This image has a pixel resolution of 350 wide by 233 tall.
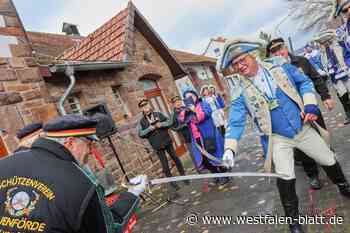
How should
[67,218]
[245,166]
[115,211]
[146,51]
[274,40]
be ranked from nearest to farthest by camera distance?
[67,218] < [115,211] < [274,40] < [245,166] < [146,51]

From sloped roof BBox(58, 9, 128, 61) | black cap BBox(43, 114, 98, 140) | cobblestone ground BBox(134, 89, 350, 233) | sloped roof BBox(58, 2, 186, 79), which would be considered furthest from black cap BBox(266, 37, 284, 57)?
sloped roof BBox(58, 9, 128, 61)

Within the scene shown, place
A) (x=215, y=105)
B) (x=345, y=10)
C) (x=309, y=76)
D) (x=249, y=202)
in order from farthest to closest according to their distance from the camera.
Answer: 1. (x=215, y=105)
2. (x=309, y=76)
3. (x=249, y=202)
4. (x=345, y=10)

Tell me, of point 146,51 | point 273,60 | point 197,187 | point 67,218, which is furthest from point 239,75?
point 146,51

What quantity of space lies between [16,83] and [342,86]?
6119 mm

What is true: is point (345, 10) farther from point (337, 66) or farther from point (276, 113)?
point (276, 113)

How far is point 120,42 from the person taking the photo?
11977 mm

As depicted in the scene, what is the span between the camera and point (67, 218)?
6.07 ft

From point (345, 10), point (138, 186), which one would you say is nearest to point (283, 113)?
point (138, 186)

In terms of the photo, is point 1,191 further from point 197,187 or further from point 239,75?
point 197,187

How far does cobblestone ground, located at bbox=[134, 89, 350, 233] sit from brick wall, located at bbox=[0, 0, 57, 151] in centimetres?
262

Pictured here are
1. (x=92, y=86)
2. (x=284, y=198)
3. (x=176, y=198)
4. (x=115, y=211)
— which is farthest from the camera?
(x=92, y=86)

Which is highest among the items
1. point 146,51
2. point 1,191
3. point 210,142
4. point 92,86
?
point 146,51

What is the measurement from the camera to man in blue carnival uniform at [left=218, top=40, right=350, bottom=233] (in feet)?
11.7

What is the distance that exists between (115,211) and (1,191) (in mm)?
841
